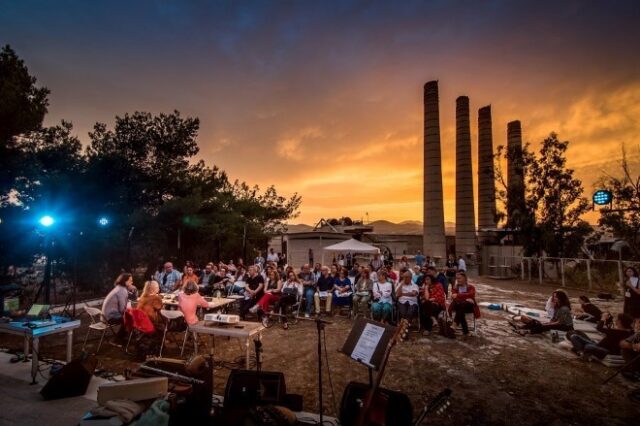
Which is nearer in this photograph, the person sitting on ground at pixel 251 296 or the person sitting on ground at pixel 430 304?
the person sitting on ground at pixel 430 304

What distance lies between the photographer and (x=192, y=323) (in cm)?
653

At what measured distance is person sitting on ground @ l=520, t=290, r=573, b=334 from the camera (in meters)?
7.91

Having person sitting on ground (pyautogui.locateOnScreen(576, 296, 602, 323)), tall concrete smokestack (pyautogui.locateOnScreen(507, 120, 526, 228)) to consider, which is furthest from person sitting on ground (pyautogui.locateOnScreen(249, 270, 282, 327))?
tall concrete smokestack (pyautogui.locateOnScreen(507, 120, 526, 228))

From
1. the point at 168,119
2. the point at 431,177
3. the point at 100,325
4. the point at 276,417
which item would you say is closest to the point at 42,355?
the point at 100,325

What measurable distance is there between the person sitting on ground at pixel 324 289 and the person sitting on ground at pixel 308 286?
18cm

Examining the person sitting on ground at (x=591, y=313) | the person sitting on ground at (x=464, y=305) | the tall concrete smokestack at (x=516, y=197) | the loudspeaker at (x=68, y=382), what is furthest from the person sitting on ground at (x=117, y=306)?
the tall concrete smokestack at (x=516, y=197)

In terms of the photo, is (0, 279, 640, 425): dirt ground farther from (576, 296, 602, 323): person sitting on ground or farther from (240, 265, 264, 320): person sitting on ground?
(576, 296, 602, 323): person sitting on ground

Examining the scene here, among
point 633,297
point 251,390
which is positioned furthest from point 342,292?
point 633,297

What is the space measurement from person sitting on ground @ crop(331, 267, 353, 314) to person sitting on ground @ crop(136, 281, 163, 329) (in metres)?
5.46

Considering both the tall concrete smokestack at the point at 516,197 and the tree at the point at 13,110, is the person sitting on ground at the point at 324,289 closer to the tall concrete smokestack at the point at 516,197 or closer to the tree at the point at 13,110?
the tree at the point at 13,110

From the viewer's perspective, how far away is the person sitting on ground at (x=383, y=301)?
360 inches

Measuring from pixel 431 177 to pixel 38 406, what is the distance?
25405 millimetres

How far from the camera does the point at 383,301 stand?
9273 mm

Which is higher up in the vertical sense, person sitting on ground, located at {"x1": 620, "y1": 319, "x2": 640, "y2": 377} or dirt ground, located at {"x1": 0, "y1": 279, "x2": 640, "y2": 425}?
person sitting on ground, located at {"x1": 620, "y1": 319, "x2": 640, "y2": 377}
